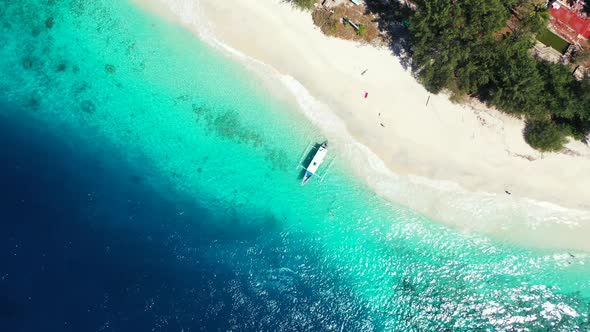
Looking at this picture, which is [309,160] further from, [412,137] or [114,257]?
[114,257]

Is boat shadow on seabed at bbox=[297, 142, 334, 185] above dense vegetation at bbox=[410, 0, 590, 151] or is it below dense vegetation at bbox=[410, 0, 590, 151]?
below

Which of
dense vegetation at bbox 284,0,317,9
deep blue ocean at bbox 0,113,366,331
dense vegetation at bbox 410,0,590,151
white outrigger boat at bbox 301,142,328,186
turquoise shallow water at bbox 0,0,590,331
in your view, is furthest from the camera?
deep blue ocean at bbox 0,113,366,331

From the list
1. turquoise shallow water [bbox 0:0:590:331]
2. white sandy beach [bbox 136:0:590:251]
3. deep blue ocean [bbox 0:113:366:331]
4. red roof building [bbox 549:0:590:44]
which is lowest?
deep blue ocean [bbox 0:113:366:331]

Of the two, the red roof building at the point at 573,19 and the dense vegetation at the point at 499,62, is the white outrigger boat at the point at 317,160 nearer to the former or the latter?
the dense vegetation at the point at 499,62

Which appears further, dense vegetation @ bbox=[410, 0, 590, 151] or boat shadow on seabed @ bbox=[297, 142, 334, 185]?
boat shadow on seabed @ bbox=[297, 142, 334, 185]

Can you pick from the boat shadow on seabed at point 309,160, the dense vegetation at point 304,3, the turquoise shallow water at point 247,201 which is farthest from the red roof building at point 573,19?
the boat shadow on seabed at point 309,160

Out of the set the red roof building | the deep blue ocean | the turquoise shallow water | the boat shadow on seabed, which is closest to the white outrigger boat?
the boat shadow on seabed

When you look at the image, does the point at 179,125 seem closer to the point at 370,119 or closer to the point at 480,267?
the point at 370,119

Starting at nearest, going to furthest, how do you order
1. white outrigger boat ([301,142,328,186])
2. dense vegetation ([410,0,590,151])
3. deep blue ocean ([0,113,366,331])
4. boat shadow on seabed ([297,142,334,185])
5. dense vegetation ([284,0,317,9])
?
1. dense vegetation ([410,0,590,151])
2. dense vegetation ([284,0,317,9])
3. white outrigger boat ([301,142,328,186])
4. boat shadow on seabed ([297,142,334,185])
5. deep blue ocean ([0,113,366,331])

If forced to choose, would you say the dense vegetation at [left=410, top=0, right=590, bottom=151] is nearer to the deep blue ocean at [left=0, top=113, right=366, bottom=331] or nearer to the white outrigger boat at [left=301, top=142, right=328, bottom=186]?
the white outrigger boat at [left=301, top=142, right=328, bottom=186]
